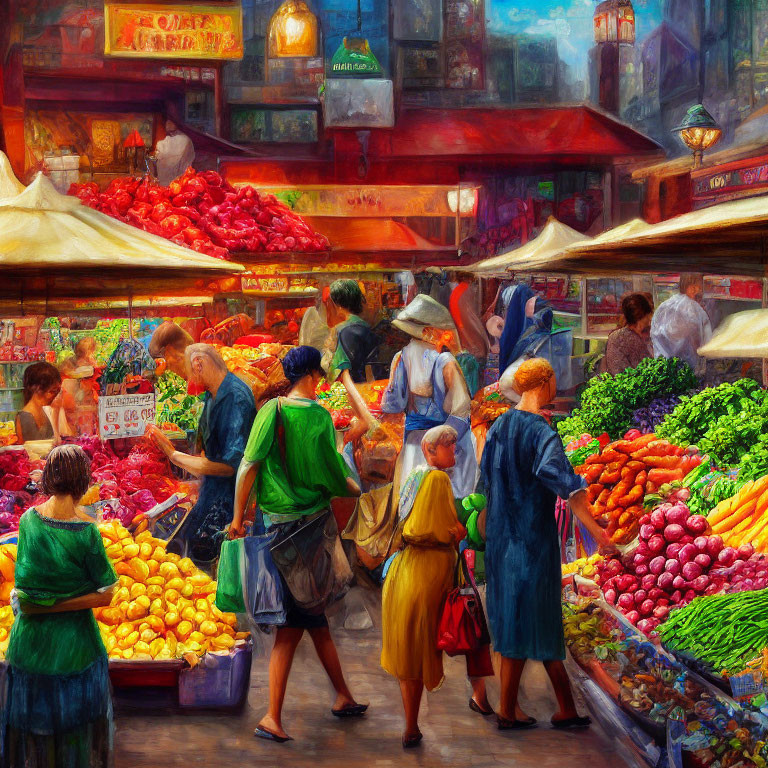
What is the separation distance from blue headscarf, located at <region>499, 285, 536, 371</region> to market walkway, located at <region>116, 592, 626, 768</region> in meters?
3.76

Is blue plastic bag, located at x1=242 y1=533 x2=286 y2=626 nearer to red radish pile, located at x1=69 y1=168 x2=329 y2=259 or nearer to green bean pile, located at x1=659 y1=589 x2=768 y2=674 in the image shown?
green bean pile, located at x1=659 y1=589 x2=768 y2=674

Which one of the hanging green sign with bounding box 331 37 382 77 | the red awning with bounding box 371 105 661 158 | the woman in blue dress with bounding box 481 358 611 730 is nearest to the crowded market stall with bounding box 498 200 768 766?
the woman in blue dress with bounding box 481 358 611 730

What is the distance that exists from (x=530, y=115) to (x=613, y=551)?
365 inches

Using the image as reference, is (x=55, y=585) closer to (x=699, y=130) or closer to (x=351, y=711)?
(x=351, y=711)

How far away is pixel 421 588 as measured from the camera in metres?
4.38

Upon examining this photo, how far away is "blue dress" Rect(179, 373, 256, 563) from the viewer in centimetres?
521

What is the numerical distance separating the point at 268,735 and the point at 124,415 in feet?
6.27

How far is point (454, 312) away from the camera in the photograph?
1059 centimetres

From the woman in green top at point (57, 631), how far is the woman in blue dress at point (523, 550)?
1.71 m

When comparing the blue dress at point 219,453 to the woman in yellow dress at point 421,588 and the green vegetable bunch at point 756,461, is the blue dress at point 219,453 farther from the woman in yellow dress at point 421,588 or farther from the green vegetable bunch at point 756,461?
the green vegetable bunch at point 756,461

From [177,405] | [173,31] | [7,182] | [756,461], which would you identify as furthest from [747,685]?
[173,31]

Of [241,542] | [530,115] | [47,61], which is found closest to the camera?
[241,542]

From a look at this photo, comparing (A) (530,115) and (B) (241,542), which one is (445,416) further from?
(A) (530,115)

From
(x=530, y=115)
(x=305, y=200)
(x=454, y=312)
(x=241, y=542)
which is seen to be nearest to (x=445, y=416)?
(x=241, y=542)
